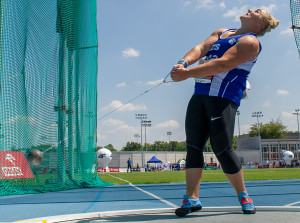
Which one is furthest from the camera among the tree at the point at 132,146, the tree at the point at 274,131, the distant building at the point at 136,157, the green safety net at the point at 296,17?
the tree at the point at 132,146

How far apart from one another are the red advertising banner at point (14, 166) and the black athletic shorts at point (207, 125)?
407 centimetres

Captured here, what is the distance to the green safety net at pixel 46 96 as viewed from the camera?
5.61 m

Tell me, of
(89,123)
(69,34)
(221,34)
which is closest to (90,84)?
(89,123)

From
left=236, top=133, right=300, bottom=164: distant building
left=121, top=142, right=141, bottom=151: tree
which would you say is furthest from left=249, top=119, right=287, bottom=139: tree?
left=121, top=142, right=141, bottom=151: tree

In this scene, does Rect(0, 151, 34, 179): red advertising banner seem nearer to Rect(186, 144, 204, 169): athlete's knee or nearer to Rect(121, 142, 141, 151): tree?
Rect(186, 144, 204, 169): athlete's knee

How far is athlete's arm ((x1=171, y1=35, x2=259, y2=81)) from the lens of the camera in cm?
243

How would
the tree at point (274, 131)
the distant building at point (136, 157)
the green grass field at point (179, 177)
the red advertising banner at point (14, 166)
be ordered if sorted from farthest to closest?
the tree at point (274, 131), the distant building at point (136, 157), the green grass field at point (179, 177), the red advertising banner at point (14, 166)

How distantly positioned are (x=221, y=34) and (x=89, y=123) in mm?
5680

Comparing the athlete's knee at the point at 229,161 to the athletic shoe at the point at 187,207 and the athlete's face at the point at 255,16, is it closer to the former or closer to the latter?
the athletic shoe at the point at 187,207

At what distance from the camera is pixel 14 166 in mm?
5914

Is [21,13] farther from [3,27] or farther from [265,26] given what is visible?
[265,26]

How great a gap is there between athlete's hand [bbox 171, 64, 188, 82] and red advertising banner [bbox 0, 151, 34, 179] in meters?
4.27

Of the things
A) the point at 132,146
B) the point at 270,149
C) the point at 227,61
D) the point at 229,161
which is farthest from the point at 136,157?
the point at 132,146

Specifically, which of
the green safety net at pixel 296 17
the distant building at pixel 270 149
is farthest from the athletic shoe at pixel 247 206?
the distant building at pixel 270 149
